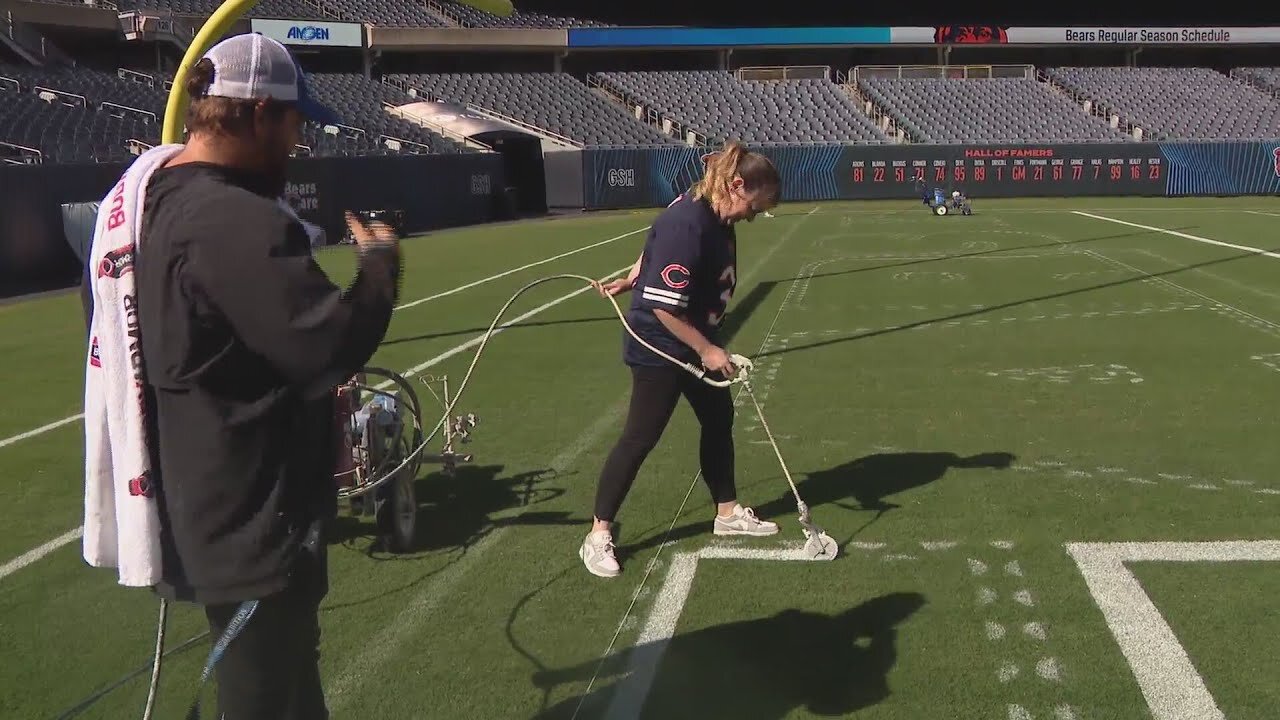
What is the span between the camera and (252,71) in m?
2.19

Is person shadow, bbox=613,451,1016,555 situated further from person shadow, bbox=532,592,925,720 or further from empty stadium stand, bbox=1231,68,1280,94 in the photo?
empty stadium stand, bbox=1231,68,1280,94

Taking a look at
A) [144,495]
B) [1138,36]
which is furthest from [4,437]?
[1138,36]

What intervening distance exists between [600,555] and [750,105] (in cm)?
4771

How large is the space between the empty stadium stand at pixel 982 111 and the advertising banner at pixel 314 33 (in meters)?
23.1

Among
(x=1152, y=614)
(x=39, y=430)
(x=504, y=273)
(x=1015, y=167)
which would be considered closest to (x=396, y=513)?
(x=1152, y=614)

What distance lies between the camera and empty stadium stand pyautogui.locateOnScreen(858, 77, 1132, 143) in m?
48.9

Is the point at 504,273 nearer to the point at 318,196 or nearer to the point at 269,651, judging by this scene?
the point at 318,196

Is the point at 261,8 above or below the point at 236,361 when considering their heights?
above

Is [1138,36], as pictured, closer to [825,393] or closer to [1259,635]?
[825,393]

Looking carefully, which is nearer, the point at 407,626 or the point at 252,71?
the point at 252,71

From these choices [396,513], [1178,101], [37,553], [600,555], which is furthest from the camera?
[1178,101]

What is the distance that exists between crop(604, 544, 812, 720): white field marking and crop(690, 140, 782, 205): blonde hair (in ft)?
5.42

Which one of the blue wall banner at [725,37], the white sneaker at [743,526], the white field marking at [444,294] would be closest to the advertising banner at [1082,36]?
the blue wall banner at [725,37]

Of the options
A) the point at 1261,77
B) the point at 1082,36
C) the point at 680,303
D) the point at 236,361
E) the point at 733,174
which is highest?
the point at 1082,36
